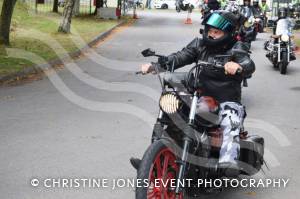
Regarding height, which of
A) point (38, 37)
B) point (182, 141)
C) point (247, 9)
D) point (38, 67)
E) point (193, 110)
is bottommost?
point (38, 37)

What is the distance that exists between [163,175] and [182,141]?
36 cm

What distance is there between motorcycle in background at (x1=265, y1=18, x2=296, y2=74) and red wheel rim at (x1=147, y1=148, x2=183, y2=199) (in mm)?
10343

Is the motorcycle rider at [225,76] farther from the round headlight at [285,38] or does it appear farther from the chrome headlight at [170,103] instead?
the round headlight at [285,38]

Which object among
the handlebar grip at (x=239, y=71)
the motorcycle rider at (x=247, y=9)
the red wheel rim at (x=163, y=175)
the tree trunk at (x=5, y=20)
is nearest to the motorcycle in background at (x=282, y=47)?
the motorcycle rider at (x=247, y=9)

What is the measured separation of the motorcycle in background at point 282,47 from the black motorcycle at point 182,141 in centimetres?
966

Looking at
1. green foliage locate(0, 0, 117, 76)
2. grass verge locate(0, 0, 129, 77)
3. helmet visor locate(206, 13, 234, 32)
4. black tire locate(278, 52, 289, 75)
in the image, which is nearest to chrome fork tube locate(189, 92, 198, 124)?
helmet visor locate(206, 13, 234, 32)

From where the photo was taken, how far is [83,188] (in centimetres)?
558

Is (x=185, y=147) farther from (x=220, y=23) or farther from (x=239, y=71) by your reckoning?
(x=220, y=23)

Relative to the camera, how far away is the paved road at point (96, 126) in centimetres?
590

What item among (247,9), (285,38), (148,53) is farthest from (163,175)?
(247,9)

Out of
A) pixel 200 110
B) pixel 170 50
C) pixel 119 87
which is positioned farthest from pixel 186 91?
pixel 170 50

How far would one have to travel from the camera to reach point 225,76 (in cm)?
518

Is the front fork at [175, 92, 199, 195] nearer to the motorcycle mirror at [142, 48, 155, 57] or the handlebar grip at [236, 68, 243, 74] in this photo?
the handlebar grip at [236, 68, 243, 74]

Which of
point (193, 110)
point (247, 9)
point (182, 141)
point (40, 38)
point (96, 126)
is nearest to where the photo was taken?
point (193, 110)
